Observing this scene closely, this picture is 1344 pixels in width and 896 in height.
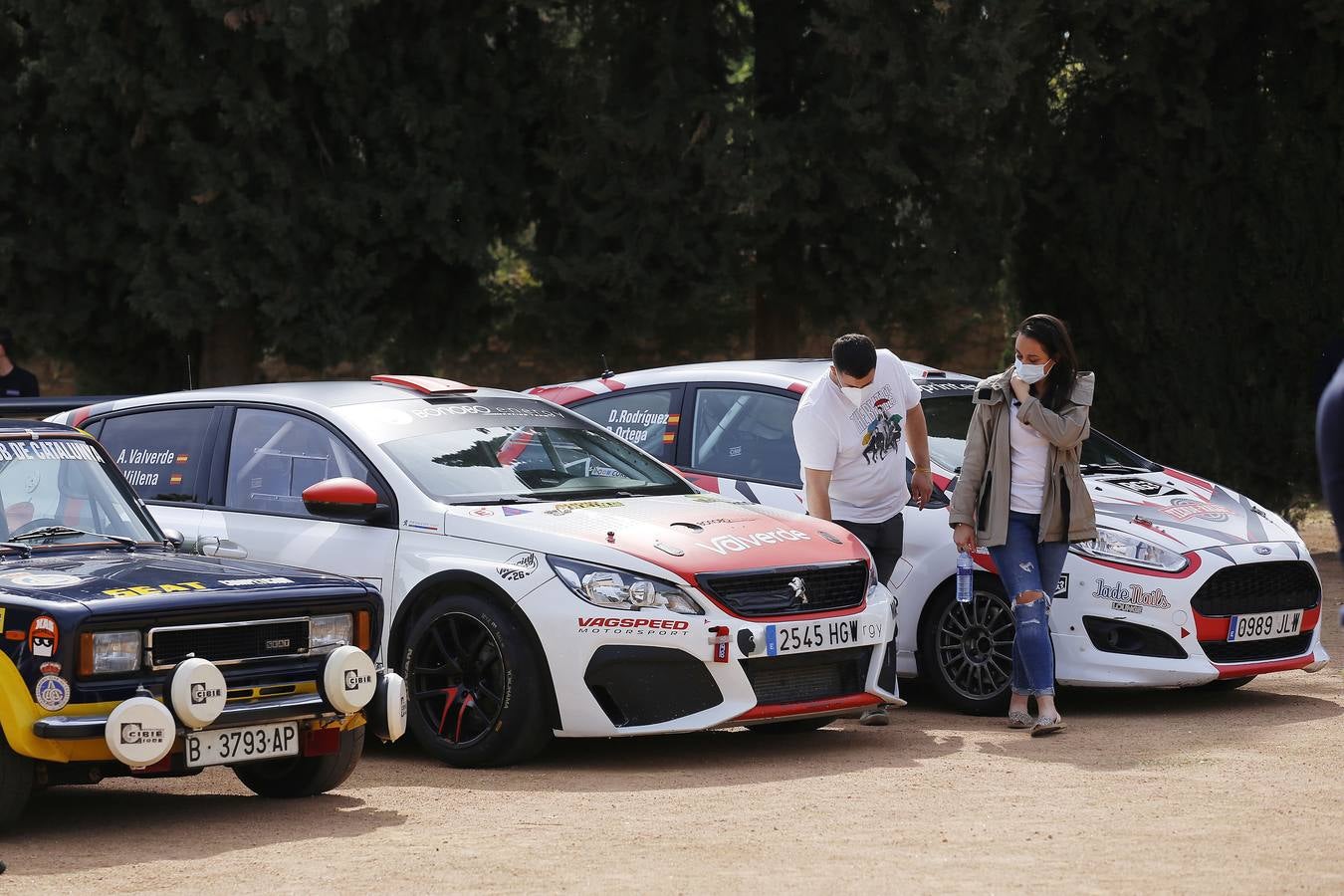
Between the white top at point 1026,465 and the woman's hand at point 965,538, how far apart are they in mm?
225

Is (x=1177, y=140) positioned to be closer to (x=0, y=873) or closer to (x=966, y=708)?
(x=966, y=708)

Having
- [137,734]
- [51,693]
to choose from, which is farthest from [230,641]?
[51,693]

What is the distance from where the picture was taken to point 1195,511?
930 centimetres

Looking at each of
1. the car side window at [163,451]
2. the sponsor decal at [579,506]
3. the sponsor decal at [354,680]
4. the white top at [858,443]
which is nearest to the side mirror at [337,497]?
the sponsor decal at [579,506]

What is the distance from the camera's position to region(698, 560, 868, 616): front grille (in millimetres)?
7609

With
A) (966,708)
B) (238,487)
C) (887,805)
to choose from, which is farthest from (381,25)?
(887,805)

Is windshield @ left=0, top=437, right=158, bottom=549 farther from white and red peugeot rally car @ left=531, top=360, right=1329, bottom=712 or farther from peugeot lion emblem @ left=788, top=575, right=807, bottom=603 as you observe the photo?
white and red peugeot rally car @ left=531, top=360, right=1329, bottom=712

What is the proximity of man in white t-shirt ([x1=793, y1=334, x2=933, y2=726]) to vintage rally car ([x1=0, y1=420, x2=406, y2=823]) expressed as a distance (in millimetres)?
2606

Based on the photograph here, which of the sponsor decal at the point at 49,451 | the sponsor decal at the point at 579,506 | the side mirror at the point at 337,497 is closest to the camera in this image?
the sponsor decal at the point at 49,451

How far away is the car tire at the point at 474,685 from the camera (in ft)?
24.9

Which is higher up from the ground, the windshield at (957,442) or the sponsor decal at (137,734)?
the windshield at (957,442)

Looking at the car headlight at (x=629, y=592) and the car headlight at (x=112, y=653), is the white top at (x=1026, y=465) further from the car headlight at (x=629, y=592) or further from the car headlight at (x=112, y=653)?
the car headlight at (x=112, y=653)

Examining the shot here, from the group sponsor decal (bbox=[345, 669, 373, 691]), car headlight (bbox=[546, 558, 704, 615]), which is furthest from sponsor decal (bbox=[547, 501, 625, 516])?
sponsor decal (bbox=[345, 669, 373, 691])

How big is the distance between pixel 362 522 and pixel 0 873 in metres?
2.75
